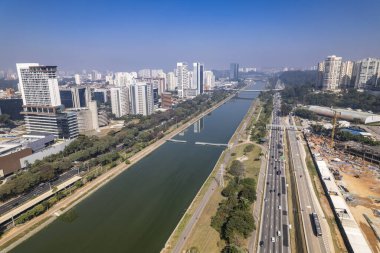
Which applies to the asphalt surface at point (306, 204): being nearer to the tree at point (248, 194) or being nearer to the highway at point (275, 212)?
the highway at point (275, 212)

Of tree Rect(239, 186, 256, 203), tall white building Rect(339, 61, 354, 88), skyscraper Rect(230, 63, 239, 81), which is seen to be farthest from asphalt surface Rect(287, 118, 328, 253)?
skyscraper Rect(230, 63, 239, 81)

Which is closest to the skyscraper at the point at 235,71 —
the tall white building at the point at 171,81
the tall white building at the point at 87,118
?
the tall white building at the point at 171,81

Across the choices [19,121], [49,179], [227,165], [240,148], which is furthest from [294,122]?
[19,121]

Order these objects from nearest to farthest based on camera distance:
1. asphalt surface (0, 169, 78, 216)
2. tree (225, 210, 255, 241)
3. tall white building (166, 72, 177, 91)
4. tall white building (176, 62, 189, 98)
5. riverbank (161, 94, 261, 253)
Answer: riverbank (161, 94, 261, 253) < tree (225, 210, 255, 241) < asphalt surface (0, 169, 78, 216) < tall white building (176, 62, 189, 98) < tall white building (166, 72, 177, 91)

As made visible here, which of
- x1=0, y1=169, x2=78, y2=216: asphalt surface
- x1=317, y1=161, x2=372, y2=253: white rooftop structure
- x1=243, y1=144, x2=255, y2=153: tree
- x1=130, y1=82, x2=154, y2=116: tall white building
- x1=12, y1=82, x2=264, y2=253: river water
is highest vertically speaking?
x1=130, y1=82, x2=154, y2=116: tall white building

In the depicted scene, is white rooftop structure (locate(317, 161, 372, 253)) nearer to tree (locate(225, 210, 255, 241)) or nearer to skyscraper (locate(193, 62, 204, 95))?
tree (locate(225, 210, 255, 241))
